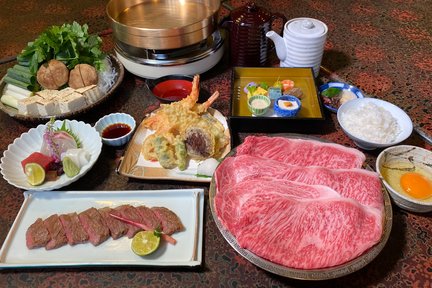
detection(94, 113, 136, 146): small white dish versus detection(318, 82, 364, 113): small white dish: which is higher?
detection(318, 82, 364, 113): small white dish

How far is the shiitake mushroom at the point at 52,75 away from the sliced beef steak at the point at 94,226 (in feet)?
3.18

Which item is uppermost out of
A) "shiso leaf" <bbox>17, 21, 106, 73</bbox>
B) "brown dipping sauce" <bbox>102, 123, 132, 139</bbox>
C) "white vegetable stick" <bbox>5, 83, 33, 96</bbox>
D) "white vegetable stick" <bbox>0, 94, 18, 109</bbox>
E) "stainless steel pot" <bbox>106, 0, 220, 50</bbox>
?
"stainless steel pot" <bbox>106, 0, 220, 50</bbox>

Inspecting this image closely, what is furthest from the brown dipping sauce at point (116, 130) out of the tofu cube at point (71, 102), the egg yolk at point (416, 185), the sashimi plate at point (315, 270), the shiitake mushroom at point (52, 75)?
the egg yolk at point (416, 185)

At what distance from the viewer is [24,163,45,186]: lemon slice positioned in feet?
5.44

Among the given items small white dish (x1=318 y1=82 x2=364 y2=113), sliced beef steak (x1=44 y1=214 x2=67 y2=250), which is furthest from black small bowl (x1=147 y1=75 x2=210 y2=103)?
sliced beef steak (x1=44 y1=214 x2=67 y2=250)

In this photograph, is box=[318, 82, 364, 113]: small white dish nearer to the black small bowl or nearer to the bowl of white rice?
the bowl of white rice

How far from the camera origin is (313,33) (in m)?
2.11

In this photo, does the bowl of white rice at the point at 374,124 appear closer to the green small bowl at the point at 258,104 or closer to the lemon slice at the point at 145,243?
the green small bowl at the point at 258,104

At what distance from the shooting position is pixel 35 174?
166cm

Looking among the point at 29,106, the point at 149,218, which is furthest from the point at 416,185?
the point at 29,106

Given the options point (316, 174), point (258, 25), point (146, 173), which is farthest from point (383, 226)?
point (258, 25)

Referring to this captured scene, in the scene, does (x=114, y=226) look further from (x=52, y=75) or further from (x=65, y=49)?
(x=65, y=49)

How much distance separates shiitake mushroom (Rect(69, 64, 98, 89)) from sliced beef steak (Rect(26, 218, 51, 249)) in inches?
37.8

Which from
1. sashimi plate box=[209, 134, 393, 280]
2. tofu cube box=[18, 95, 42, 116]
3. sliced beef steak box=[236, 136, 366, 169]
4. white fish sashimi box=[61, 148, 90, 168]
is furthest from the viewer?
tofu cube box=[18, 95, 42, 116]
